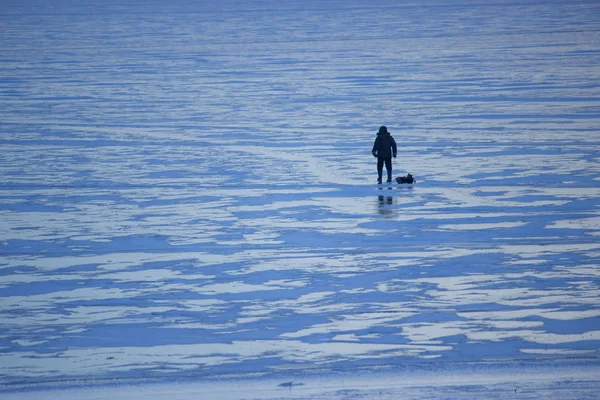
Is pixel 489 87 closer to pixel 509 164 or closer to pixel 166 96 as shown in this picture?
pixel 166 96

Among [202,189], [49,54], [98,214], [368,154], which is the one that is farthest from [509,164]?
[49,54]

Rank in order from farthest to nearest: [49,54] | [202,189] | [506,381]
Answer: [49,54]
[202,189]
[506,381]

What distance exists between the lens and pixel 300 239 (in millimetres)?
14719

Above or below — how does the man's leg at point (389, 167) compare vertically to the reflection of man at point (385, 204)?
above

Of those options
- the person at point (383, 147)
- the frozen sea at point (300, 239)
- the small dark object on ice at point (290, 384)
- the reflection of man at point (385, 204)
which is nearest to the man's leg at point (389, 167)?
the person at point (383, 147)

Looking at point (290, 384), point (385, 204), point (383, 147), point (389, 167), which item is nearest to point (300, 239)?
point (385, 204)

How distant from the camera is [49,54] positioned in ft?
163

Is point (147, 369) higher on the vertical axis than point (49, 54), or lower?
lower

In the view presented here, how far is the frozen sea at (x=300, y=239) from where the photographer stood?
973 centimetres

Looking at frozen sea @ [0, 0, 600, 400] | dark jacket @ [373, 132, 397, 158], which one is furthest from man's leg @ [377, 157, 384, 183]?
frozen sea @ [0, 0, 600, 400]

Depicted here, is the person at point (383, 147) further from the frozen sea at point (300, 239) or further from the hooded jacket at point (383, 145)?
the frozen sea at point (300, 239)

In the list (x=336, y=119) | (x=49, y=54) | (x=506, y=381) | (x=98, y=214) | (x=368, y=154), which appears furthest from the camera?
(x=49, y=54)

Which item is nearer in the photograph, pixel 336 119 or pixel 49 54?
pixel 336 119

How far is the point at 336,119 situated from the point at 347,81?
374 inches
